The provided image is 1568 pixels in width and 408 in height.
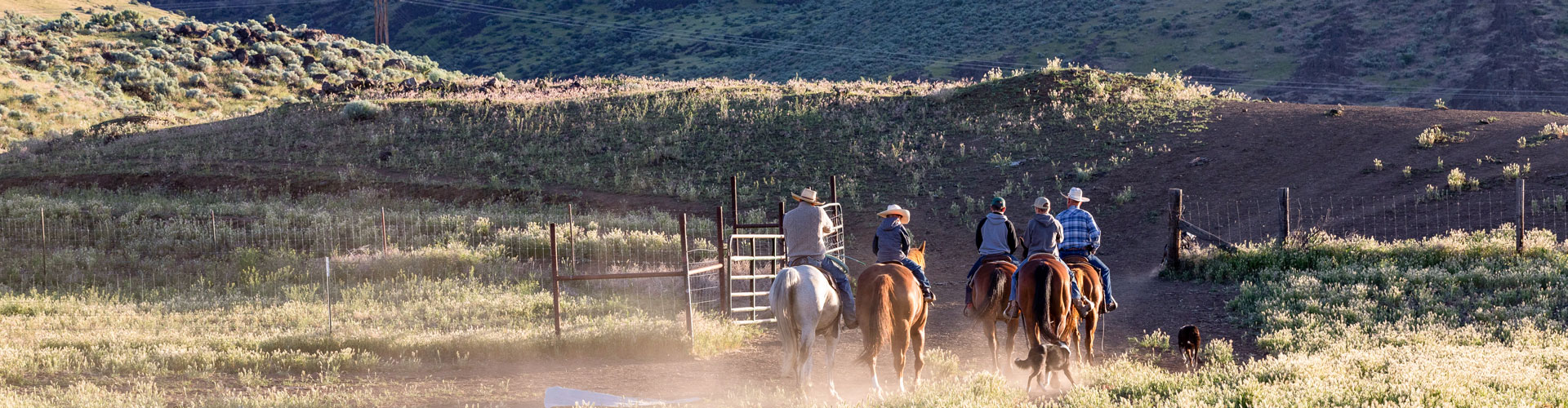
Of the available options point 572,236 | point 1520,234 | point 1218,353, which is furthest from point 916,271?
point 1520,234

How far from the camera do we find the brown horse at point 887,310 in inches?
385

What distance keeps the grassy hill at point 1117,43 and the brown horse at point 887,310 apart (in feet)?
140

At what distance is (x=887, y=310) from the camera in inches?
387

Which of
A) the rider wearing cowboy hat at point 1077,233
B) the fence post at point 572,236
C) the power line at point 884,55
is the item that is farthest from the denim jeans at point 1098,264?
the power line at point 884,55

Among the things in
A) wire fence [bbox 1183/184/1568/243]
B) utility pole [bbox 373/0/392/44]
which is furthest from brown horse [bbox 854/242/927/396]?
utility pole [bbox 373/0/392/44]

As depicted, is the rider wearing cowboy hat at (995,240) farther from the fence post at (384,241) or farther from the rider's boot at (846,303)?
the fence post at (384,241)

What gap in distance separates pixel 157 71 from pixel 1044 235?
161 feet

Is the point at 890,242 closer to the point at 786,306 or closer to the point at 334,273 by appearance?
the point at 786,306

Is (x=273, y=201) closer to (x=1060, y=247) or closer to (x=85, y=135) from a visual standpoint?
(x=85, y=135)

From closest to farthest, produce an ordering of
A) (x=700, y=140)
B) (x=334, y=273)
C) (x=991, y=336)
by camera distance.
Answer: (x=991, y=336) → (x=334, y=273) → (x=700, y=140)

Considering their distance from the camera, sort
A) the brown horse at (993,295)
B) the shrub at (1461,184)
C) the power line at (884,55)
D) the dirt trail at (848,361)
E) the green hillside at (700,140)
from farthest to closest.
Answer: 1. the power line at (884,55)
2. the green hillside at (700,140)
3. the shrub at (1461,184)
4. the dirt trail at (848,361)
5. the brown horse at (993,295)

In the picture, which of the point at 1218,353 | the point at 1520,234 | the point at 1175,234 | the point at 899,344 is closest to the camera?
the point at 899,344

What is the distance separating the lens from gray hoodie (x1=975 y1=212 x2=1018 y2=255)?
36.2ft

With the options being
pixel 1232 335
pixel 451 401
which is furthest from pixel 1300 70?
pixel 451 401
